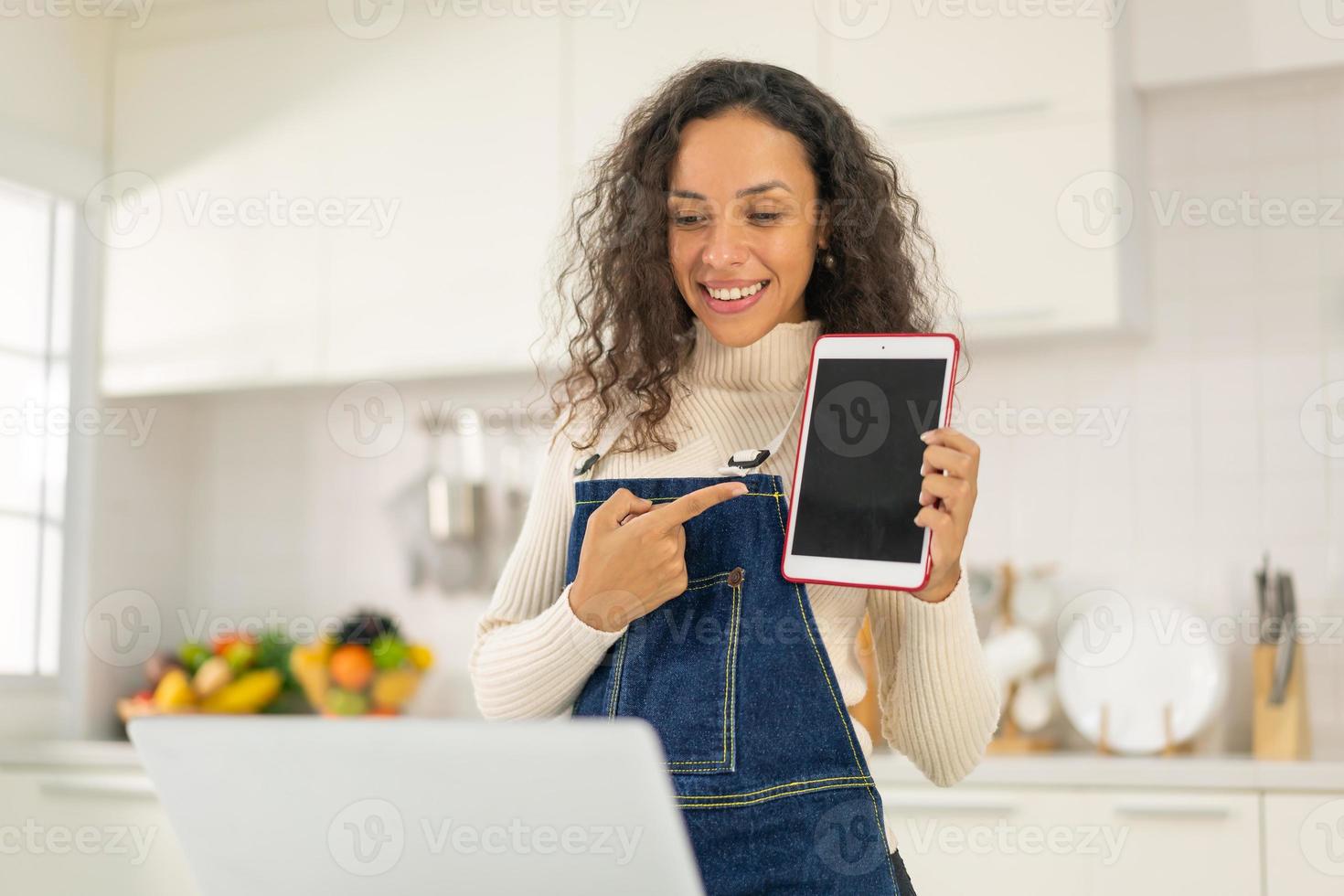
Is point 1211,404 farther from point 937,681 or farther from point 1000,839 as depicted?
point 937,681

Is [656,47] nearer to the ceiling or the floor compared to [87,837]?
nearer to the ceiling

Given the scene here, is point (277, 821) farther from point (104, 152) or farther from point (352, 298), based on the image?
point (104, 152)

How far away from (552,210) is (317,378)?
23.9 inches

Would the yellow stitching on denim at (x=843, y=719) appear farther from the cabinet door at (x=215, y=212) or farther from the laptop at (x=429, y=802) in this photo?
the cabinet door at (x=215, y=212)

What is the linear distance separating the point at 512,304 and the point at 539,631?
69.9 inches

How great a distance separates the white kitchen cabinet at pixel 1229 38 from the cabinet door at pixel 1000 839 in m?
1.30

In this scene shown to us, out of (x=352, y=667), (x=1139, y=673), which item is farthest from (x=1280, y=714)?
(x=352, y=667)

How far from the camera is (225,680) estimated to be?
9.42 feet

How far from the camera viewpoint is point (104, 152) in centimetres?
306

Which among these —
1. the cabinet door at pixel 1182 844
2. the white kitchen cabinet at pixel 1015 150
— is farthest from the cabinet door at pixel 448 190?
the cabinet door at pixel 1182 844

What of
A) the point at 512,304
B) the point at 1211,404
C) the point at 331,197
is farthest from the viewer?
the point at 331,197

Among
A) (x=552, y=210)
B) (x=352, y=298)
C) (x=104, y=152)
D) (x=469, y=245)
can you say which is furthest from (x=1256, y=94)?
(x=104, y=152)

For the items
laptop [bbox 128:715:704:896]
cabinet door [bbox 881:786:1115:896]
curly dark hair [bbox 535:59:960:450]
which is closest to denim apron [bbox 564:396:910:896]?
curly dark hair [bbox 535:59:960:450]

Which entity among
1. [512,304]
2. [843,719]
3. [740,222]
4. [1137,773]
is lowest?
[1137,773]
